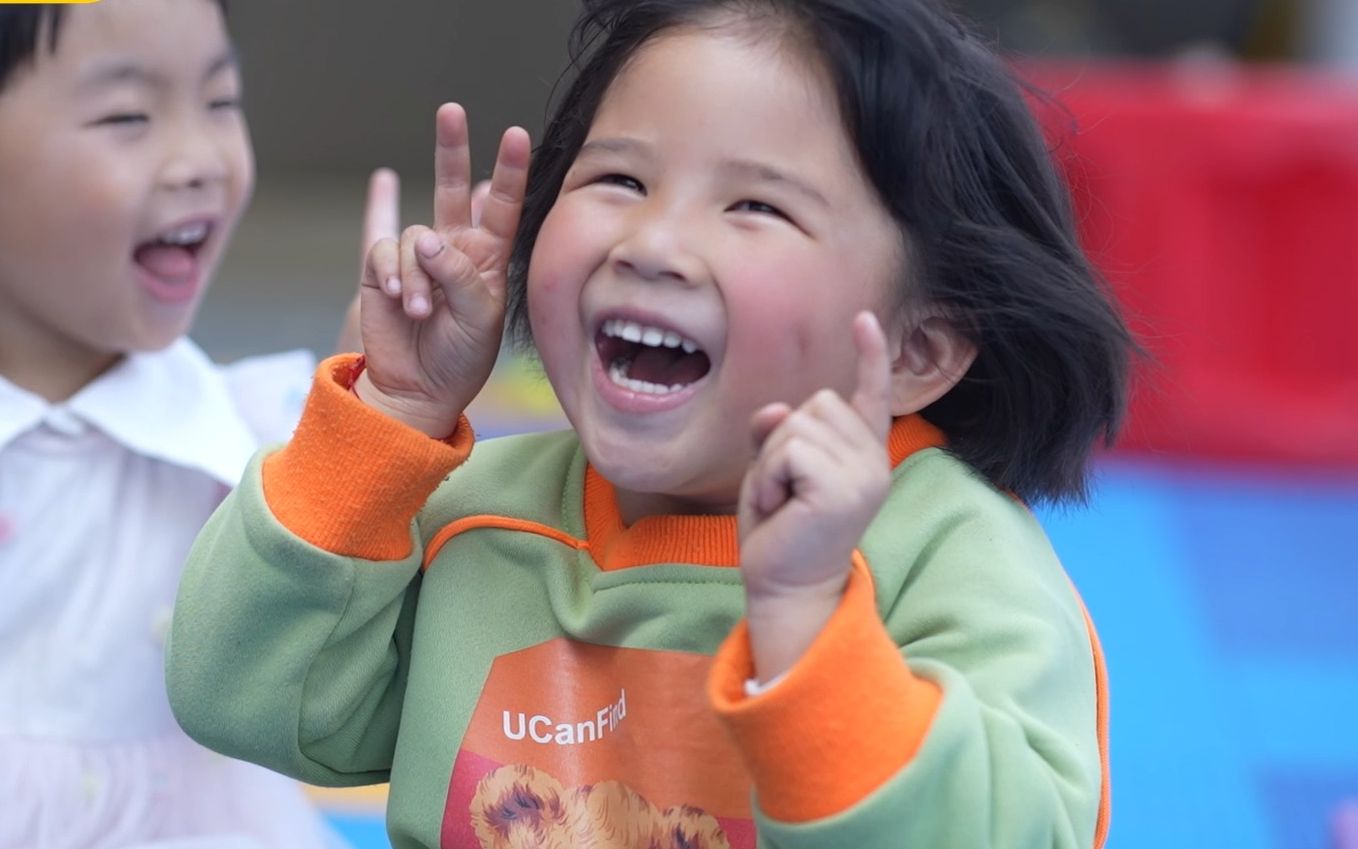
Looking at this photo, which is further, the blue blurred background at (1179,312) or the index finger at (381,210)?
the blue blurred background at (1179,312)

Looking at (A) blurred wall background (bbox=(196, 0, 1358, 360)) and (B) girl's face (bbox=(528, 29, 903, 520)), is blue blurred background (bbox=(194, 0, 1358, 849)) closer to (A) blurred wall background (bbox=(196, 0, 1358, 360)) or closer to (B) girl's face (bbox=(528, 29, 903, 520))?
(A) blurred wall background (bbox=(196, 0, 1358, 360))

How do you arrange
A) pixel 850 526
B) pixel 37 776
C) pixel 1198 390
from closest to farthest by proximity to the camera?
pixel 850 526, pixel 37 776, pixel 1198 390

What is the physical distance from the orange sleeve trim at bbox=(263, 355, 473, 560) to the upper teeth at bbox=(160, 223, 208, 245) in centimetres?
51

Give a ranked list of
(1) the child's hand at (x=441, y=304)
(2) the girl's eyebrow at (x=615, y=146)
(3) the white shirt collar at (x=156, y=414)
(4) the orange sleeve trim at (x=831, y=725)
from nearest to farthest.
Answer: (4) the orange sleeve trim at (x=831, y=725) < (2) the girl's eyebrow at (x=615, y=146) < (1) the child's hand at (x=441, y=304) < (3) the white shirt collar at (x=156, y=414)

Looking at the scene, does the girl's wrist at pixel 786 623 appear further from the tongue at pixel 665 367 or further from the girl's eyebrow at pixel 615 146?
the girl's eyebrow at pixel 615 146

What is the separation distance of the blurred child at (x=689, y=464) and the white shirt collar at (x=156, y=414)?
0.42 metres

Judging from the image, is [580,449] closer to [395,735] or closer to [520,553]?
[520,553]

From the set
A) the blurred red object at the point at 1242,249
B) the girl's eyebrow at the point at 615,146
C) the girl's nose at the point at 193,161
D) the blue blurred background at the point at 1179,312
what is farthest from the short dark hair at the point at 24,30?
the blurred red object at the point at 1242,249

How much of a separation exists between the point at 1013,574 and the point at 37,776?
987 mm

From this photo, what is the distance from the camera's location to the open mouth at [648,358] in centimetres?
117

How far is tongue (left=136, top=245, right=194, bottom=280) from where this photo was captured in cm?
172

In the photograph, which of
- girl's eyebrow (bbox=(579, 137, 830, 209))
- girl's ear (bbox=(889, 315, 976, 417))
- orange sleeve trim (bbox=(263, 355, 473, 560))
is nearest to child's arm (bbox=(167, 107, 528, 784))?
orange sleeve trim (bbox=(263, 355, 473, 560))

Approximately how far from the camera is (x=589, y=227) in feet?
3.94

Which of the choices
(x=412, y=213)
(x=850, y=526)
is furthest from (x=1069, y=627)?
(x=412, y=213)
